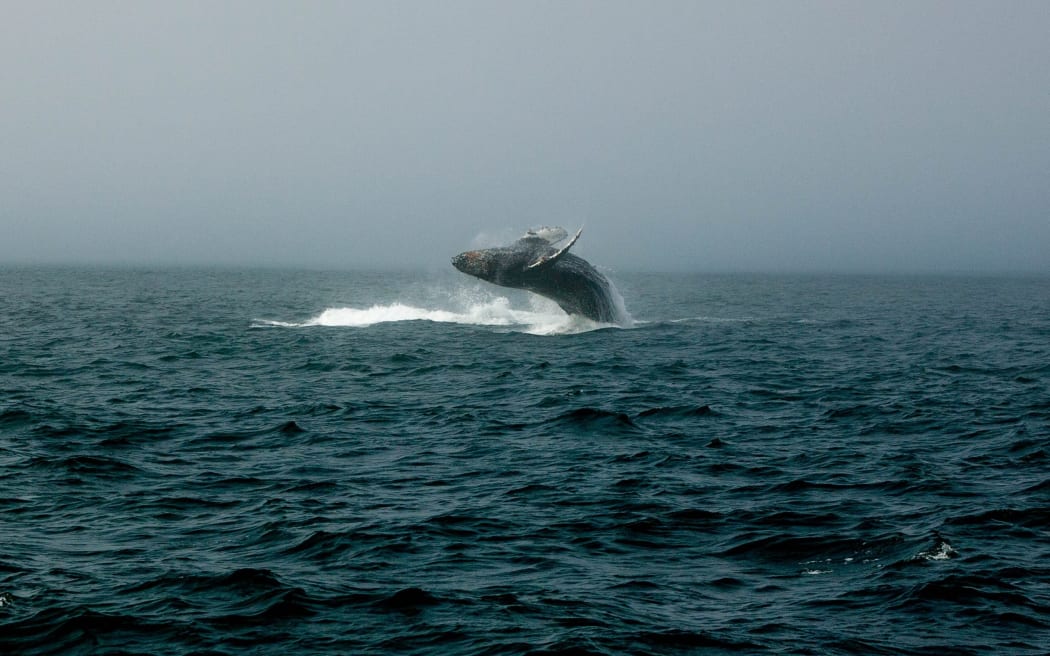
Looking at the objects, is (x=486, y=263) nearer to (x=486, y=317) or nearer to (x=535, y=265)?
(x=535, y=265)

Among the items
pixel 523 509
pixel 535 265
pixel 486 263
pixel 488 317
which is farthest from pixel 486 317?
pixel 523 509

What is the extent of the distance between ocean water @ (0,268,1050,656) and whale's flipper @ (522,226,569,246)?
5037 mm

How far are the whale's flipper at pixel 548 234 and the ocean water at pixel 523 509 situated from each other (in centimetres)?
504

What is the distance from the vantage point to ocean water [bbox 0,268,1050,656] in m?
10.2

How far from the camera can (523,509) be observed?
46.5 feet

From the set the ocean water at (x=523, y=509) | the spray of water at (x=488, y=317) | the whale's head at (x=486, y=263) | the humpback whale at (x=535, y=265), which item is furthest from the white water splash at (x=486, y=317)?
the ocean water at (x=523, y=509)

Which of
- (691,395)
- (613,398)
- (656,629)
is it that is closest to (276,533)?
(656,629)

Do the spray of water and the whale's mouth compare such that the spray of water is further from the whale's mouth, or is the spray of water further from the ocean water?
the ocean water

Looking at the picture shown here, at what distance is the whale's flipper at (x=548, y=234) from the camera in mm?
33406

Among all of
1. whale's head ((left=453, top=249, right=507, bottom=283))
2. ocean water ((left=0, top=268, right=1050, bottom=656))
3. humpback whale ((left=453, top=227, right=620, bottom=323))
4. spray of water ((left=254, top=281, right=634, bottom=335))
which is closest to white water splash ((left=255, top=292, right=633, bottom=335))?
spray of water ((left=254, top=281, right=634, bottom=335))

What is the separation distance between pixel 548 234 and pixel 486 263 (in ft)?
7.42

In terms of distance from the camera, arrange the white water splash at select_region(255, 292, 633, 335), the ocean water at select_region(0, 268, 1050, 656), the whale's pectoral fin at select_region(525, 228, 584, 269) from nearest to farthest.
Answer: the ocean water at select_region(0, 268, 1050, 656) < the whale's pectoral fin at select_region(525, 228, 584, 269) < the white water splash at select_region(255, 292, 633, 335)

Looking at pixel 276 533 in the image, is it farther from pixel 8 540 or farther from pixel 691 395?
pixel 691 395

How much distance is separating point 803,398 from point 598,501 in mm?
11280
